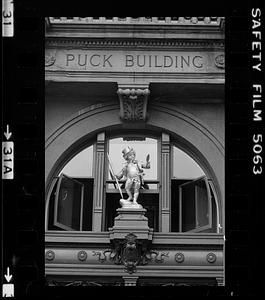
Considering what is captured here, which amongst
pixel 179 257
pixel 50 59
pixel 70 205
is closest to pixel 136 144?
pixel 70 205

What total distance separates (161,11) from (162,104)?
5.17m

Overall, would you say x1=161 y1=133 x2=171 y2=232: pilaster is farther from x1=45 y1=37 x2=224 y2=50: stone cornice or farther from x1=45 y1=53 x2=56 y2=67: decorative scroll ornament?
x1=45 y1=53 x2=56 y2=67: decorative scroll ornament

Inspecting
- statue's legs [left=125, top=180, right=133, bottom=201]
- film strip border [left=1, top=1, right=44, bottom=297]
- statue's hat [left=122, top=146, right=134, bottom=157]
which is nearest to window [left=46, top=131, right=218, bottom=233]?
statue's hat [left=122, top=146, right=134, bottom=157]

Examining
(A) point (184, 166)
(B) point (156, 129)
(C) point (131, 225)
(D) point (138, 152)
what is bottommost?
(C) point (131, 225)

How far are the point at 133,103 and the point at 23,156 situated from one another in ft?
17.2

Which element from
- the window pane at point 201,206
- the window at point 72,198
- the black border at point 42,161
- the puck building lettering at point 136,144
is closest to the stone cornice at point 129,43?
the puck building lettering at point 136,144

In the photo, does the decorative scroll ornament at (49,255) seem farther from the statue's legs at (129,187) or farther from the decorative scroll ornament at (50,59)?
the decorative scroll ornament at (50,59)

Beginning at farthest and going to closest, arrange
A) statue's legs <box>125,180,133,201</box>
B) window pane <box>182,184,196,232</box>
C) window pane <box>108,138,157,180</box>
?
1. window pane <box>108,138,157,180</box>
2. window pane <box>182,184,196,232</box>
3. statue's legs <box>125,180,133,201</box>

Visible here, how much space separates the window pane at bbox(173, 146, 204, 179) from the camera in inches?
808

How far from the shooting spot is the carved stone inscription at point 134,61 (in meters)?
20.2

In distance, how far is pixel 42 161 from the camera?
1564cm

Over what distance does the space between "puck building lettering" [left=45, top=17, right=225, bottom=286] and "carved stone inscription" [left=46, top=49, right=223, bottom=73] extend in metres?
0.02

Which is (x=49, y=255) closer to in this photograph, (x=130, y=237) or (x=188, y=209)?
(x=130, y=237)
